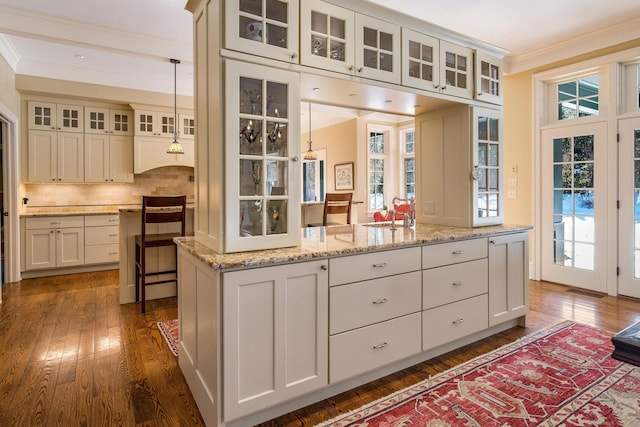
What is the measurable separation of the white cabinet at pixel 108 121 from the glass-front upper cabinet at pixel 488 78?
5337 mm

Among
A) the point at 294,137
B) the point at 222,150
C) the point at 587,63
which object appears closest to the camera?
the point at 222,150

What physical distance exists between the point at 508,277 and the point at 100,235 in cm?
547

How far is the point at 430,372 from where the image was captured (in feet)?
7.84

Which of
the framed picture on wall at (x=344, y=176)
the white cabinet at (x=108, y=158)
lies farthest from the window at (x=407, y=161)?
the white cabinet at (x=108, y=158)

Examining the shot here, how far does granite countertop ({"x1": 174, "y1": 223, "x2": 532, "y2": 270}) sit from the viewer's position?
5.73 feet

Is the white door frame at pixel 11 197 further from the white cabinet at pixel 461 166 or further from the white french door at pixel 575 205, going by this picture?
the white french door at pixel 575 205

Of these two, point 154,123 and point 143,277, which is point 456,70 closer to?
point 143,277

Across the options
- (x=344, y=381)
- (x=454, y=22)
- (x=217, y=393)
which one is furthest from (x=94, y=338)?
(x=454, y=22)

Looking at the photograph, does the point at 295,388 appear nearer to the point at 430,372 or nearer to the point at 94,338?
the point at 430,372

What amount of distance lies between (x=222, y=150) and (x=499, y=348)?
8.04 ft

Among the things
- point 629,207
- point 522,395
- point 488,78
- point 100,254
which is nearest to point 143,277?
point 100,254

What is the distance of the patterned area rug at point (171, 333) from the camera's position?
2788 millimetres

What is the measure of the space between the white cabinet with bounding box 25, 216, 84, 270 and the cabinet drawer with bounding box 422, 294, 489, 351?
5.14 m

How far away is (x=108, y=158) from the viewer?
5797 mm
